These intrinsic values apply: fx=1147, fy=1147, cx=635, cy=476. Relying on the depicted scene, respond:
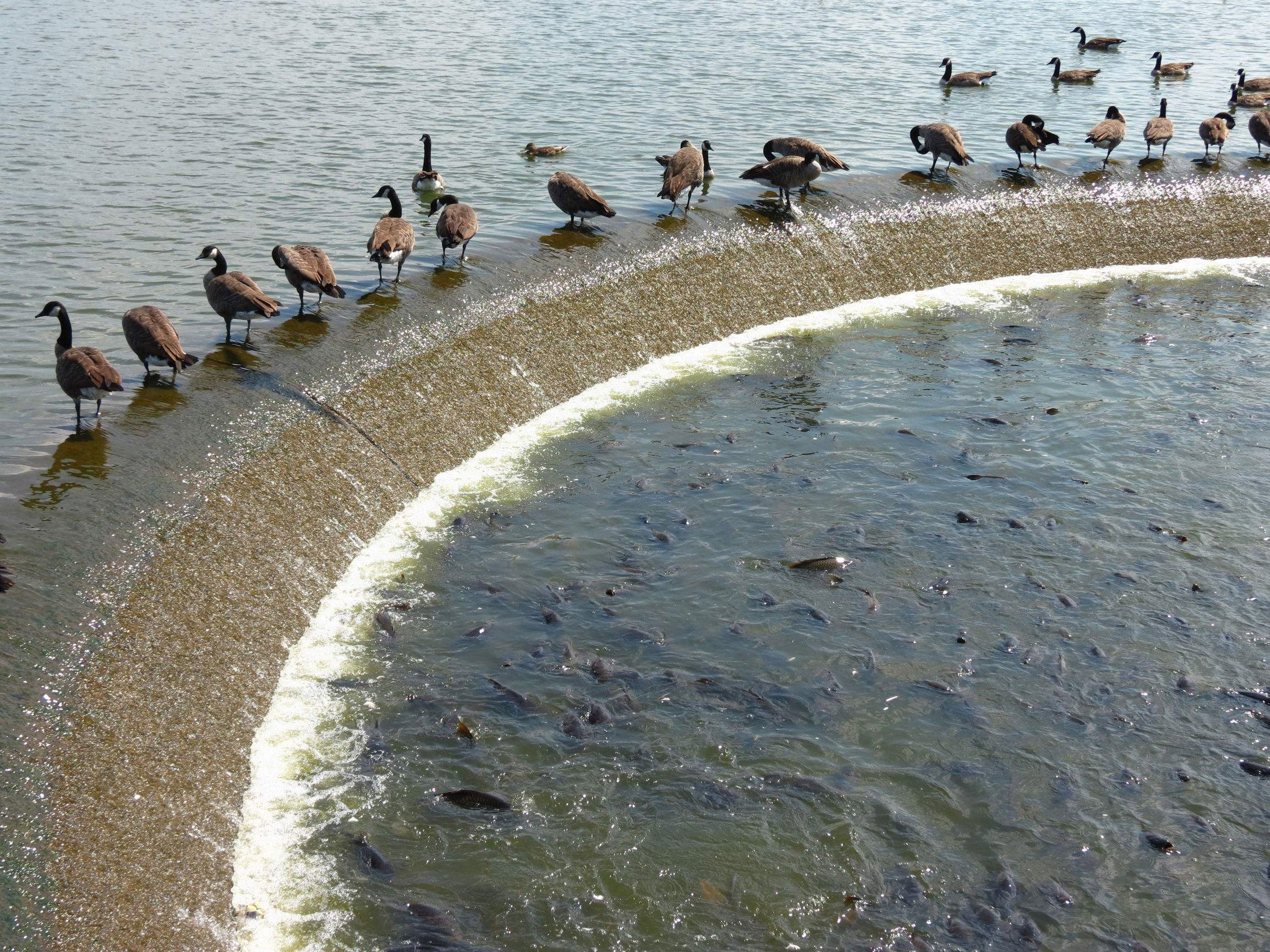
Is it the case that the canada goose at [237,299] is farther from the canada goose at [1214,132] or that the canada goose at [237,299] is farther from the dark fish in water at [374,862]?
the canada goose at [1214,132]

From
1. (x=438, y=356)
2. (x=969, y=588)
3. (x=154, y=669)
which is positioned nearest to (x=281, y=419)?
(x=438, y=356)

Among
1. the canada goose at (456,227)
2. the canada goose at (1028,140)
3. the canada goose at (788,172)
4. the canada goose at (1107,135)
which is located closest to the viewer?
the canada goose at (456,227)

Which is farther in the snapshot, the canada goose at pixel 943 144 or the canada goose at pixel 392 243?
the canada goose at pixel 943 144

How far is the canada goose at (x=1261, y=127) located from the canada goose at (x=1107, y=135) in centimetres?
315

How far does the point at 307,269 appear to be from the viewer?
→ 12.6 m

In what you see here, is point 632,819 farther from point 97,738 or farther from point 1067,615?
point 1067,615

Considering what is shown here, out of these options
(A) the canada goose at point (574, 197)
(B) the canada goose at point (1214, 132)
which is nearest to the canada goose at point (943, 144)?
(B) the canada goose at point (1214, 132)

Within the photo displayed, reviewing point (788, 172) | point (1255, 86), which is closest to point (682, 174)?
point (788, 172)

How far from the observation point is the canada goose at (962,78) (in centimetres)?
2838

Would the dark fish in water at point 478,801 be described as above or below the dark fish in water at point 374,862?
above

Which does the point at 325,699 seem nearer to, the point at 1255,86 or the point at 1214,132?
the point at 1214,132

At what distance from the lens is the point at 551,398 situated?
1375 cm

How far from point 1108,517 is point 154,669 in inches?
367

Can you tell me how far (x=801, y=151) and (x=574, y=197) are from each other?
16.1 ft
